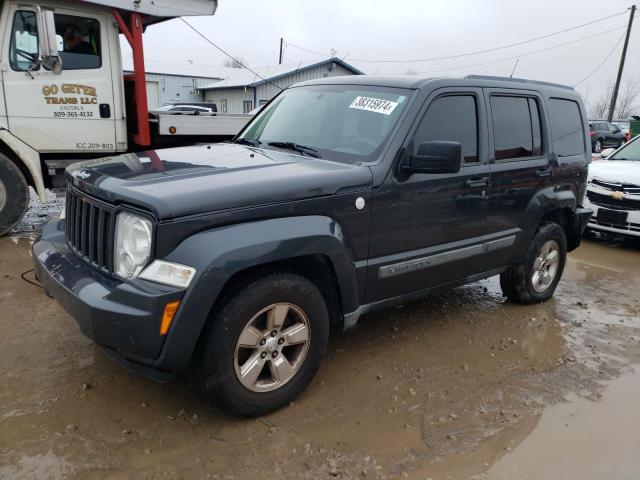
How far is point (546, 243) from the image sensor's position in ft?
15.8

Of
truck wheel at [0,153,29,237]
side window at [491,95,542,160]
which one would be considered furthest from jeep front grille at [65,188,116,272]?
truck wheel at [0,153,29,237]

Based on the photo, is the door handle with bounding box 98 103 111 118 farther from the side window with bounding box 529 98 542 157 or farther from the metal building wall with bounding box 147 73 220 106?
the metal building wall with bounding box 147 73 220 106

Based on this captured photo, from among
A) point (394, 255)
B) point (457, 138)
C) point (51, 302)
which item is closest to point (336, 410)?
point (394, 255)

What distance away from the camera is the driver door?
5.96 meters

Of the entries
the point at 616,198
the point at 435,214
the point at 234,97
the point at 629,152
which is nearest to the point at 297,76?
the point at 234,97

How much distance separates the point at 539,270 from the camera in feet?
16.1

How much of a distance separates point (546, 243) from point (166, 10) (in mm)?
5395

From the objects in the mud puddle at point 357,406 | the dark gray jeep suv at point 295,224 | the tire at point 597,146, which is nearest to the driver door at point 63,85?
the mud puddle at point 357,406

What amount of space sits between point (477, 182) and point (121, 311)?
263 cm

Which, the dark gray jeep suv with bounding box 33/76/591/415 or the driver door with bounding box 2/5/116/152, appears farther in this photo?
the driver door with bounding box 2/5/116/152

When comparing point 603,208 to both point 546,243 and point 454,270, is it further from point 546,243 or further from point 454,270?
point 454,270

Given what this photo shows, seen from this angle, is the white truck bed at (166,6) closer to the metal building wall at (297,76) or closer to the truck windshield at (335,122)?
the truck windshield at (335,122)

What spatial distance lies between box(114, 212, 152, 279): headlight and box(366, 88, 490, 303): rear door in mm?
1379

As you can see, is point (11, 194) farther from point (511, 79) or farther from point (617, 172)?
point (617, 172)
